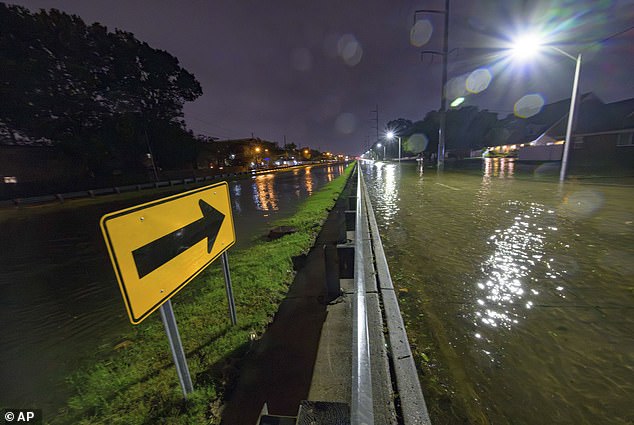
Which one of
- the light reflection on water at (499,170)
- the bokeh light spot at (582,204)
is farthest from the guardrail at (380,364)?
the light reflection on water at (499,170)

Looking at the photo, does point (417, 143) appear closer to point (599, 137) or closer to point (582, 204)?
point (599, 137)

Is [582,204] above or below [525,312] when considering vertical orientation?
below

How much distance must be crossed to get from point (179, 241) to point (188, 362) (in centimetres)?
146

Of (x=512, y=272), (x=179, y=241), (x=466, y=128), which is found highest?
(x=466, y=128)

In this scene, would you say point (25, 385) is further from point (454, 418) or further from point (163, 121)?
point (163, 121)

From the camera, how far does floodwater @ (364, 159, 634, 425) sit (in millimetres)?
1838

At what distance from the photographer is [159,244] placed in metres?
1.70

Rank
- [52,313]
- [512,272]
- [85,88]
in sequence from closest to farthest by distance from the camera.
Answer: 1. [512,272]
2. [52,313]
3. [85,88]

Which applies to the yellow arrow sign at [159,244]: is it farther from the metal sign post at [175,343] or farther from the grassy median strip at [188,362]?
the grassy median strip at [188,362]

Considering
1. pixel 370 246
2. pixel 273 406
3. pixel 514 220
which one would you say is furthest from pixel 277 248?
pixel 514 220

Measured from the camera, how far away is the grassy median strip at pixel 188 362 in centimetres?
202

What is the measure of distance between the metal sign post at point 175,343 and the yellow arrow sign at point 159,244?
15 cm

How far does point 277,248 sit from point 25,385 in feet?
13.0

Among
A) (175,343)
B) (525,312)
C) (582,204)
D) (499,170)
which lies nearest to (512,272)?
(525,312)
